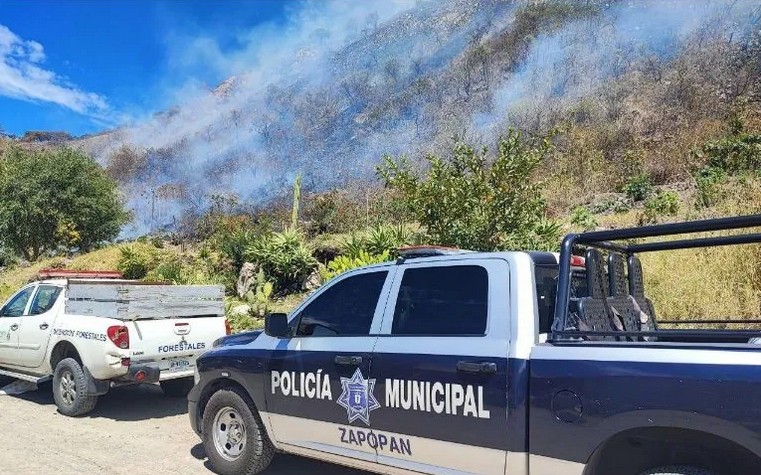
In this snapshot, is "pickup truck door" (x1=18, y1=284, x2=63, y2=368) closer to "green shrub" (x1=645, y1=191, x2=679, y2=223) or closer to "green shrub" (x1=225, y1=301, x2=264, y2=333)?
"green shrub" (x1=225, y1=301, x2=264, y2=333)

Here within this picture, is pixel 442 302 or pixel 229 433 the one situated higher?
pixel 442 302

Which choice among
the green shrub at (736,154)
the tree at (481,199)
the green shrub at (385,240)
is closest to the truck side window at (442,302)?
the tree at (481,199)

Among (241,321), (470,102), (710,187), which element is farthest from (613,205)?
(470,102)

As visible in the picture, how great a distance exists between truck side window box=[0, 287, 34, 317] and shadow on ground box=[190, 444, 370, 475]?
4373 mm

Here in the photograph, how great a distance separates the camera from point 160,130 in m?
112

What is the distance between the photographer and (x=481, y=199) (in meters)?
10.4

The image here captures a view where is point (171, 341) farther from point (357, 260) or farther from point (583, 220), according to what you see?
point (583, 220)

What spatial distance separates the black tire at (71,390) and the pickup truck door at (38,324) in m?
0.52

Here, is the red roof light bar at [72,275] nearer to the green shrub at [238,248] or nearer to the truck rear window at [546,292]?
the truck rear window at [546,292]

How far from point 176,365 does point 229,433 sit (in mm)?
2479

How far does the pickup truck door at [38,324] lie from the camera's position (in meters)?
7.75

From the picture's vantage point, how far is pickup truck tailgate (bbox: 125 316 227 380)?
7012mm

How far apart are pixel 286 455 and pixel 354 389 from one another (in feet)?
5.98

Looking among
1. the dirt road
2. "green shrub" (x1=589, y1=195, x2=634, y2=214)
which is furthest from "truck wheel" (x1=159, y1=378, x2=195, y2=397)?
"green shrub" (x1=589, y1=195, x2=634, y2=214)
